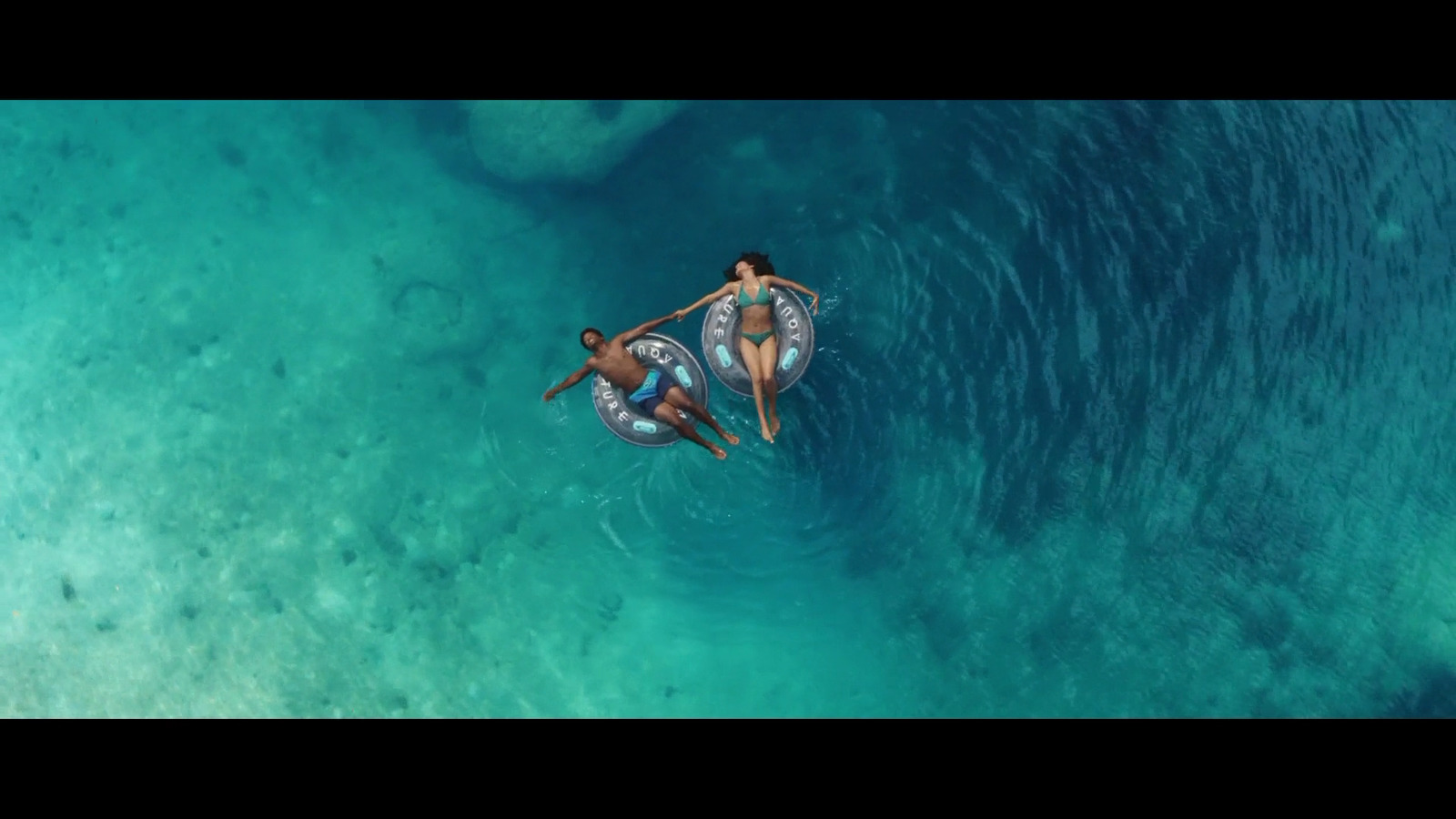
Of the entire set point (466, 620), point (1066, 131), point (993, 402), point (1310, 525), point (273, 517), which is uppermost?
point (1066, 131)

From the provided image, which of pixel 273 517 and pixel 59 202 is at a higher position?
pixel 59 202

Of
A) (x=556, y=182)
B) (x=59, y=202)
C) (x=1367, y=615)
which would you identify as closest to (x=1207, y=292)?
(x=1367, y=615)

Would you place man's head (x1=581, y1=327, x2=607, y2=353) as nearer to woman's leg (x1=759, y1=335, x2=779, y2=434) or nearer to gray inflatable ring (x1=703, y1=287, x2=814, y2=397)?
gray inflatable ring (x1=703, y1=287, x2=814, y2=397)

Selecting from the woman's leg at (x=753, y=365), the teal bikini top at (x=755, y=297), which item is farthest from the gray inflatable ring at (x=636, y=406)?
the teal bikini top at (x=755, y=297)

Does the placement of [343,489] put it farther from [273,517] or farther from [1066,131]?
[1066,131]

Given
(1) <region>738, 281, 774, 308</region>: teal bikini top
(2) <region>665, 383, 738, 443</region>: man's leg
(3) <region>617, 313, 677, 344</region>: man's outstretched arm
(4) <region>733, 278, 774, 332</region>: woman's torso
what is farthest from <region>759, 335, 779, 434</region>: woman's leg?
(3) <region>617, 313, 677, 344</region>: man's outstretched arm

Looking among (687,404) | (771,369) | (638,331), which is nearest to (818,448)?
(771,369)

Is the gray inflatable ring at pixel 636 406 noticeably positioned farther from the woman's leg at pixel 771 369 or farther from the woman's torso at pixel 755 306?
the woman's torso at pixel 755 306

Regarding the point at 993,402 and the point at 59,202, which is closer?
the point at 993,402
